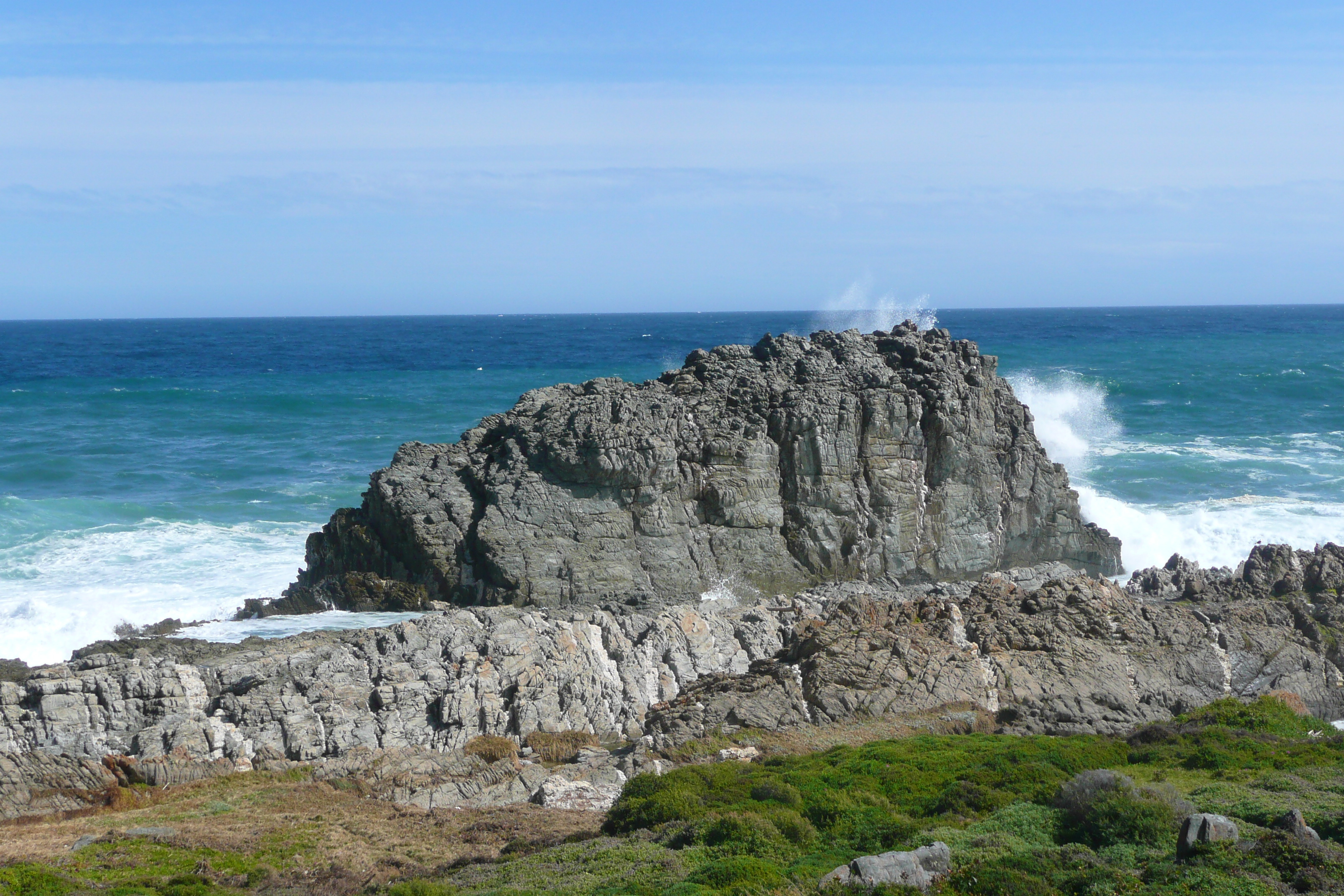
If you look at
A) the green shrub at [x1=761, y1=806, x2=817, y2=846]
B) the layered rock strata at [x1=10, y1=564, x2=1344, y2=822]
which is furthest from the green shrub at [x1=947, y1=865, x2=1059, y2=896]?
the layered rock strata at [x1=10, y1=564, x2=1344, y2=822]

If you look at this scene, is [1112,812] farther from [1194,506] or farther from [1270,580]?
[1194,506]

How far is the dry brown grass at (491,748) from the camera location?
19.1m

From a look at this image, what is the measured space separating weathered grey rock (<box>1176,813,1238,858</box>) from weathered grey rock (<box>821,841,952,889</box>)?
2883mm

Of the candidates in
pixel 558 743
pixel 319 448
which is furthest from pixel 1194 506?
pixel 319 448

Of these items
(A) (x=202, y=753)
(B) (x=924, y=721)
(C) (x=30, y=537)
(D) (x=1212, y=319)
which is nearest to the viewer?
(A) (x=202, y=753)

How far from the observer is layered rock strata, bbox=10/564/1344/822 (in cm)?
1834

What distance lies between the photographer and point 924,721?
20266 millimetres

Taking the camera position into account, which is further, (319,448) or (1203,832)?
(319,448)

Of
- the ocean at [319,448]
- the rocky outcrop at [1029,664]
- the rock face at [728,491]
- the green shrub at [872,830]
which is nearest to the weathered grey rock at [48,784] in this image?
the ocean at [319,448]

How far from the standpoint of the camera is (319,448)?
165 feet

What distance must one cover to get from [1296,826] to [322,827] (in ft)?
44.8

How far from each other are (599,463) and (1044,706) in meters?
11.4

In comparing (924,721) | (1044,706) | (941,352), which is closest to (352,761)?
(924,721)

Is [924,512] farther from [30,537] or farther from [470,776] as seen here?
[30,537]
